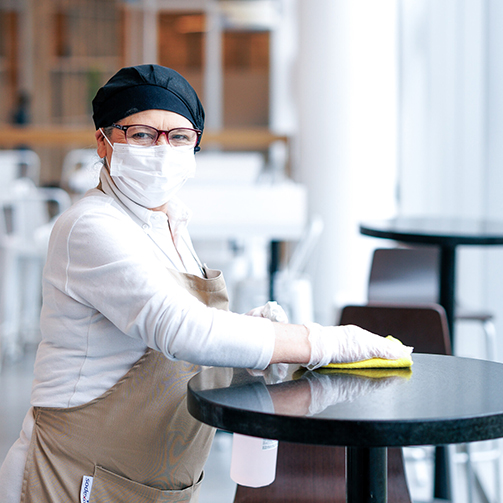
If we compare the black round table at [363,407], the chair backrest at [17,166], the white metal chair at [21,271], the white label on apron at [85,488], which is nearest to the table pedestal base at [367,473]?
the black round table at [363,407]

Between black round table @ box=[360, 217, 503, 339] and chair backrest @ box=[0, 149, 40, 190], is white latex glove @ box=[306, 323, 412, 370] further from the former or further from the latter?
chair backrest @ box=[0, 149, 40, 190]

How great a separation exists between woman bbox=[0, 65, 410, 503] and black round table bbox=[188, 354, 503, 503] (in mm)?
53

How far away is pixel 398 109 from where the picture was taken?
469 cm

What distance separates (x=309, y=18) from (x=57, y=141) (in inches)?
94.6

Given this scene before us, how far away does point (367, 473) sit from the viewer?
41.8 inches

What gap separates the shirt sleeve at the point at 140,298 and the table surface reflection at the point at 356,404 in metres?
0.05

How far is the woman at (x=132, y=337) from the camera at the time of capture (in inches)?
41.6

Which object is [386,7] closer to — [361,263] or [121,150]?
[361,263]

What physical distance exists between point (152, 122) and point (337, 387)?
1.85ft

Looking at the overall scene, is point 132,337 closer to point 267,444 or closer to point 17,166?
point 267,444

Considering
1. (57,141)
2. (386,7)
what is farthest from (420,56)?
(57,141)

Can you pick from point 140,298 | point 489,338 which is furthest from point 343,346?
point 489,338

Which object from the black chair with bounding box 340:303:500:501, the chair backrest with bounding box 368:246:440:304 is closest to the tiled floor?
the black chair with bounding box 340:303:500:501

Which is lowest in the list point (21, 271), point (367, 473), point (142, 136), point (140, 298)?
point (21, 271)
